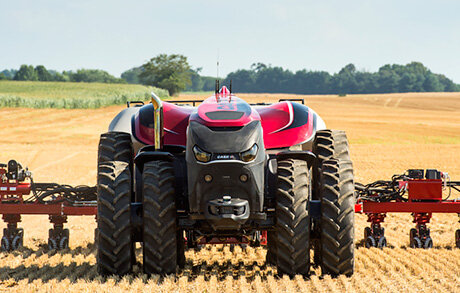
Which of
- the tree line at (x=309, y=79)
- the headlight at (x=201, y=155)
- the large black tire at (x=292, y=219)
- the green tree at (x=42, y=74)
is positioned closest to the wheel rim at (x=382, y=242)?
the large black tire at (x=292, y=219)

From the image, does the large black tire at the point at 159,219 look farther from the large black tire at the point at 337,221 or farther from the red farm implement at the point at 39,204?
the red farm implement at the point at 39,204

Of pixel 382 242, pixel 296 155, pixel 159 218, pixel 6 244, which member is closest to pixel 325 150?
pixel 296 155

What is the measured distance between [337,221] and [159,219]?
6.07ft

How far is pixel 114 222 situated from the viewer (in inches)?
259

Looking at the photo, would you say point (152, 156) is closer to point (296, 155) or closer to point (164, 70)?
point (296, 155)

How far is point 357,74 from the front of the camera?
12838 cm

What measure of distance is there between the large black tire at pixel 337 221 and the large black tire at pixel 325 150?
2.13 ft

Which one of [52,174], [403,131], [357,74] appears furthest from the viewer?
[357,74]

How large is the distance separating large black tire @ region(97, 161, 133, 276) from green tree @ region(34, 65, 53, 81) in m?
122

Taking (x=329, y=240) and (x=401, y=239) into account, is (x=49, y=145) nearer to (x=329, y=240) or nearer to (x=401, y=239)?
(x=401, y=239)

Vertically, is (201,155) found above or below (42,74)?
above

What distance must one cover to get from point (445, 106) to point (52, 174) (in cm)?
5313

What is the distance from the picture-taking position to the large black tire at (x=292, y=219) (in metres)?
6.46

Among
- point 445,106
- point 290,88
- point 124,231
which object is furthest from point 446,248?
point 290,88
